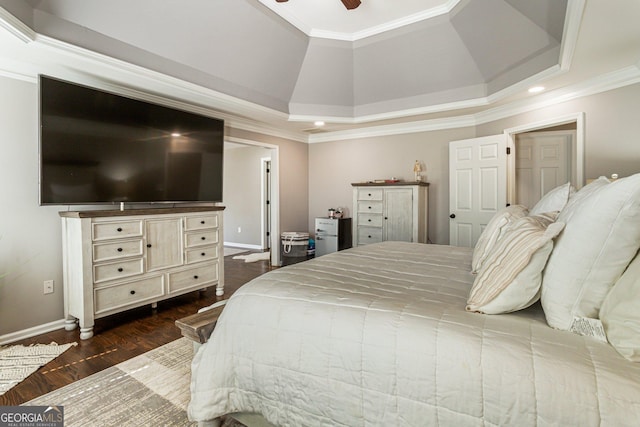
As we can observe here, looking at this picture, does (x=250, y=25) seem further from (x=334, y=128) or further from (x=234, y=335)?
(x=234, y=335)

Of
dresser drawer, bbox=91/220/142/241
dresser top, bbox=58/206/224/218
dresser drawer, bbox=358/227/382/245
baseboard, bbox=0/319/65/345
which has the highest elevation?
dresser top, bbox=58/206/224/218

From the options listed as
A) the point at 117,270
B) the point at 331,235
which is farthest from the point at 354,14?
the point at 117,270

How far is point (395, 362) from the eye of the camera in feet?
3.51

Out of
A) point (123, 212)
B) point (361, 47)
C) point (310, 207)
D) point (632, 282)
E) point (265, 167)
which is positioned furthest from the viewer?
point (265, 167)

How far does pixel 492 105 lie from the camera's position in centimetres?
400

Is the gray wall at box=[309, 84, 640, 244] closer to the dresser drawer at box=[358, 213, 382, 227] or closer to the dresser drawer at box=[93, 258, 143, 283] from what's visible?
the dresser drawer at box=[358, 213, 382, 227]

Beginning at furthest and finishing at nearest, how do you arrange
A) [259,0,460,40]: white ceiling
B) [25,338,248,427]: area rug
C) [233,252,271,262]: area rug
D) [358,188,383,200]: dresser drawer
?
1. [233,252,271,262]: area rug
2. [358,188,383,200]: dresser drawer
3. [259,0,460,40]: white ceiling
4. [25,338,248,427]: area rug

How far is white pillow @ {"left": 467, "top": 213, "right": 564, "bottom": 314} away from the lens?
1.11 meters

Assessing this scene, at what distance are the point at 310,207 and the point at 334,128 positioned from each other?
160 cm

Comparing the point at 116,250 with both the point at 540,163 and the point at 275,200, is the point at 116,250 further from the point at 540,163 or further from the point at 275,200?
the point at 540,163

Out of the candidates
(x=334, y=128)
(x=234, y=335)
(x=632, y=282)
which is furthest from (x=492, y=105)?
(x=234, y=335)

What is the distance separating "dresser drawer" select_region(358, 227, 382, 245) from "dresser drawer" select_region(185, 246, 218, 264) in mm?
2306

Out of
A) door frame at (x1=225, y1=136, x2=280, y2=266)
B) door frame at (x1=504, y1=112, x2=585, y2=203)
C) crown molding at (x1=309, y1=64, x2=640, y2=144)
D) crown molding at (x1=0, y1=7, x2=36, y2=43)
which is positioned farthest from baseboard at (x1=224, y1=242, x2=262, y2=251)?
crown molding at (x1=0, y1=7, x2=36, y2=43)

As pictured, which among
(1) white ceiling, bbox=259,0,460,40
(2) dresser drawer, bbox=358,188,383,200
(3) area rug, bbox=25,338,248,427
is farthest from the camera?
(2) dresser drawer, bbox=358,188,383,200
